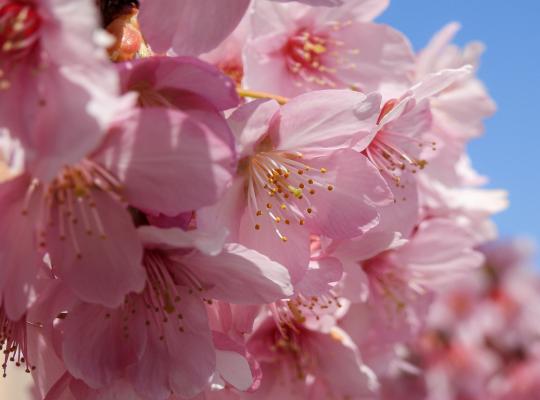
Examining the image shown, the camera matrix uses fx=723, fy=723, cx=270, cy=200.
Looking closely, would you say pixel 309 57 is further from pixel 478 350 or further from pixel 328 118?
pixel 478 350

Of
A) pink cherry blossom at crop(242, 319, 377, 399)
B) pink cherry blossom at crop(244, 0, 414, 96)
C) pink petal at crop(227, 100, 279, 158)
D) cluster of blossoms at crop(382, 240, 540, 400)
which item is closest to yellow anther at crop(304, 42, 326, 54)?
pink cherry blossom at crop(244, 0, 414, 96)

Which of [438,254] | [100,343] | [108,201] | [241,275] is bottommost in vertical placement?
[438,254]

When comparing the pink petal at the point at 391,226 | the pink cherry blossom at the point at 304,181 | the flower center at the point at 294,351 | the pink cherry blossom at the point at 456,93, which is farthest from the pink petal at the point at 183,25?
the pink cherry blossom at the point at 456,93

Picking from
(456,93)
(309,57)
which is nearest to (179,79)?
(309,57)

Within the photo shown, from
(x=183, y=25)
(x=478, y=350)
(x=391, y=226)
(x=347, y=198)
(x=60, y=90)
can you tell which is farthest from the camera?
(x=478, y=350)

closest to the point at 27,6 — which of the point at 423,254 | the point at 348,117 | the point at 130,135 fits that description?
the point at 130,135

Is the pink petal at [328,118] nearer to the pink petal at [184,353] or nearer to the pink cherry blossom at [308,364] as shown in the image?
the pink petal at [184,353]

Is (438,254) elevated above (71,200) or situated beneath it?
situated beneath

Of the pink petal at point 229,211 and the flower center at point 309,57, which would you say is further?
the flower center at point 309,57
